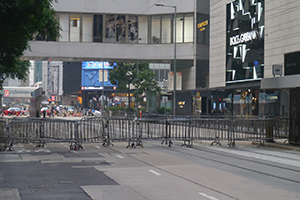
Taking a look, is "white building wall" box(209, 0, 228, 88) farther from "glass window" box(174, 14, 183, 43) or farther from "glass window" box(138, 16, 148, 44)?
"glass window" box(138, 16, 148, 44)

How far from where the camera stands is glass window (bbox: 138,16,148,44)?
46969 mm

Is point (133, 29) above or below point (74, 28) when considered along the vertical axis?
above

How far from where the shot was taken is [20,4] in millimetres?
14094

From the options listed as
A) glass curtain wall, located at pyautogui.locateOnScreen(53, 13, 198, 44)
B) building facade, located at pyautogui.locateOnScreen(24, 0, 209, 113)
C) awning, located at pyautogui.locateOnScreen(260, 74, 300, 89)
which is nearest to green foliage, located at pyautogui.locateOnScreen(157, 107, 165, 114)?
building facade, located at pyautogui.locateOnScreen(24, 0, 209, 113)

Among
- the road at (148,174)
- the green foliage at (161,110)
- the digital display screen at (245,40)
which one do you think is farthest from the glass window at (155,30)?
the road at (148,174)

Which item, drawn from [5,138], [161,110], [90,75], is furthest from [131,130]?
[90,75]

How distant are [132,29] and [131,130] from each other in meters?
28.9

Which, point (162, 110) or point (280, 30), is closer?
point (280, 30)

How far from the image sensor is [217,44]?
4131 centimetres

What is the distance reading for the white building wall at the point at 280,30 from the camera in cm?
2865

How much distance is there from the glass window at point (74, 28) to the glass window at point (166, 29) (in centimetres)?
903

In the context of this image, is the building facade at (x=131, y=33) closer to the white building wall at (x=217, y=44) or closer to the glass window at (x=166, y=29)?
the glass window at (x=166, y=29)

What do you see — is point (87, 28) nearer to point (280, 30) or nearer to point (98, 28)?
point (98, 28)

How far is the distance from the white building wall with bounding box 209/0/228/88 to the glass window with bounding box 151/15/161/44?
255 inches
